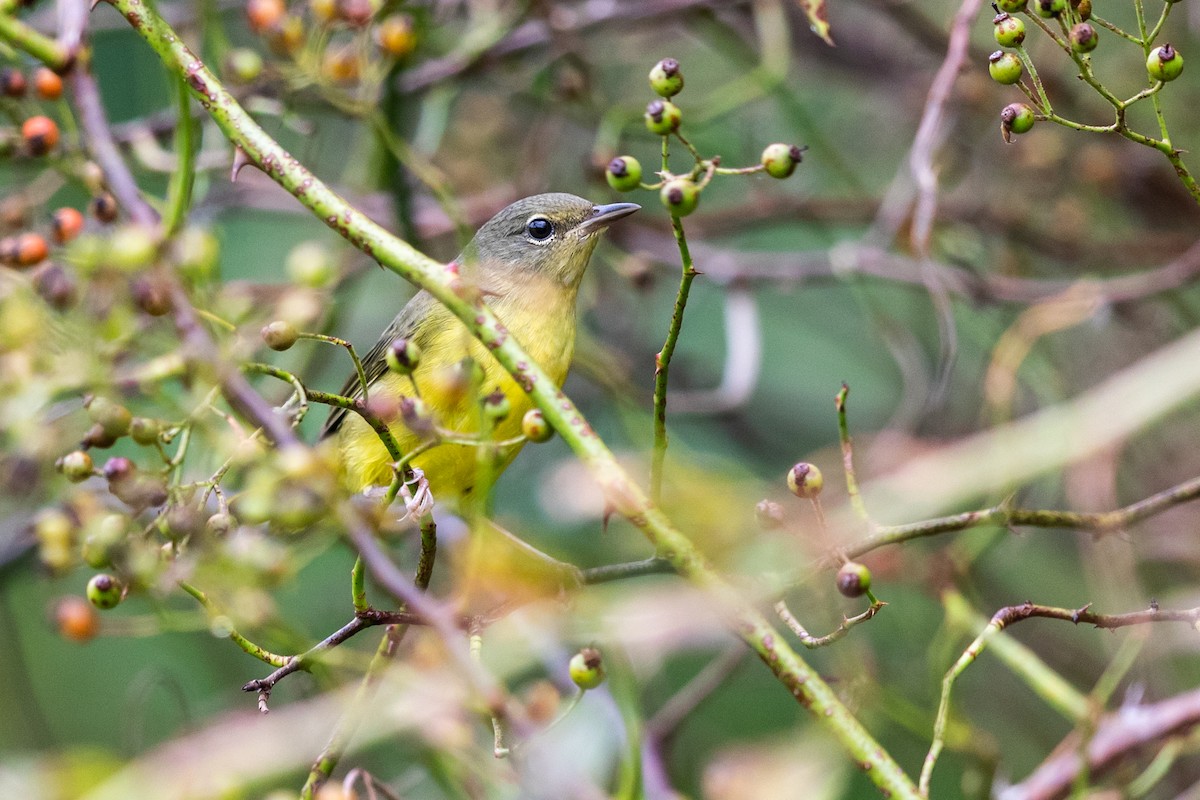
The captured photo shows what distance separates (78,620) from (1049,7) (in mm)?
1931

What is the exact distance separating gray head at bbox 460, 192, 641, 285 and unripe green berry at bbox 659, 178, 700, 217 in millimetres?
2112

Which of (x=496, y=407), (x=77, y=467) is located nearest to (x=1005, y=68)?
(x=496, y=407)

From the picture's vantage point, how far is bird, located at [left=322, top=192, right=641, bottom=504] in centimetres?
368

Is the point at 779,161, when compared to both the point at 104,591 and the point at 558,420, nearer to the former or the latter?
the point at 558,420

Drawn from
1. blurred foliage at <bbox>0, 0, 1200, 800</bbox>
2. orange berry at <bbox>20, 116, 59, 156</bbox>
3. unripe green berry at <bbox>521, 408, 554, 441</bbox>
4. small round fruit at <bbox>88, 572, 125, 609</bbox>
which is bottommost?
blurred foliage at <bbox>0, 0, 1200, 800</bbox>

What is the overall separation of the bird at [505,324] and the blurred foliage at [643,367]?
0.25m

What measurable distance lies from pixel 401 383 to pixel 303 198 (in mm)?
2038

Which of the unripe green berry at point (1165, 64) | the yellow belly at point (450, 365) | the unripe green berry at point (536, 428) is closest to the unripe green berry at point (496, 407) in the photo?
the unripe green berry at point (536, 428)

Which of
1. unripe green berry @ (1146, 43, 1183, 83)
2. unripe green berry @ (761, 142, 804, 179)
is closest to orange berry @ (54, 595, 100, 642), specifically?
unripe green berry @ (761, 142, 804, 179)

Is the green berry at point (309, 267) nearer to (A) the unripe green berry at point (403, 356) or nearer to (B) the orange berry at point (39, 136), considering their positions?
(A) the unripe green berry at point (403, 356)

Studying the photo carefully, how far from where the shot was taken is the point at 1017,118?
203 cm

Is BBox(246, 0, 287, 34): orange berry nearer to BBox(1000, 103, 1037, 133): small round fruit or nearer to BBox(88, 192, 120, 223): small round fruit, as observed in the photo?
BBox(88, 192, 120, 223): small round fruit

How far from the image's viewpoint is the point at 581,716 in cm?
418

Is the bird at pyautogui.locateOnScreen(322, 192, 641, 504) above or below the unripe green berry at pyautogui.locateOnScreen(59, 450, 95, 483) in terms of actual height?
below
